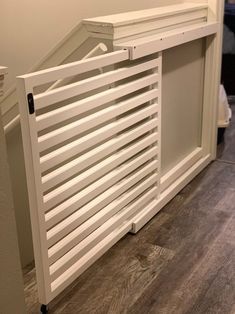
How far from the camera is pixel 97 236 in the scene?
2113 mm

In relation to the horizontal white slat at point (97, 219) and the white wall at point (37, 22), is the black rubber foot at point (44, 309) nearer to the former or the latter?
the horizontal white slat at point (97, 219)

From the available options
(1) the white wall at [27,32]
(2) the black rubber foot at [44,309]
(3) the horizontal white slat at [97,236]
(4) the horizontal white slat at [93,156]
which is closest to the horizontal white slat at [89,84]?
(4) the horizontal white slat at [93,156]

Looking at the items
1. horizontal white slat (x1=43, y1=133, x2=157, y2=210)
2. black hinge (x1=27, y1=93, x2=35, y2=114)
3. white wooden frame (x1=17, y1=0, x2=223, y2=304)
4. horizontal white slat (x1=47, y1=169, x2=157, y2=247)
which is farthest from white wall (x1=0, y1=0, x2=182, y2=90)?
black hinge (x1=27, y1=93, x2=35, y2=114)

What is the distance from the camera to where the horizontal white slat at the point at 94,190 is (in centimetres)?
182

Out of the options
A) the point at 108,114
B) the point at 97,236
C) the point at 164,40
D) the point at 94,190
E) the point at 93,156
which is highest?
the point at 164,40

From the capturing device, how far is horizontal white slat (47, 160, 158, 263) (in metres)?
1.85

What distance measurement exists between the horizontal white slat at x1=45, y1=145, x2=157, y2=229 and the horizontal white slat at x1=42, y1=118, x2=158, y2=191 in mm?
114

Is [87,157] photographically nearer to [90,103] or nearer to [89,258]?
[90,103]

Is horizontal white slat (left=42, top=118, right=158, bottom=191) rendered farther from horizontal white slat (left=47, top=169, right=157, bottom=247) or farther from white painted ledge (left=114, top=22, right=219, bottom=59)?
white painted ledge (left=114, top=22, right=219, bottom=59)

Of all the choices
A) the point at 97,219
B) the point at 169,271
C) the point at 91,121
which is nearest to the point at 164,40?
the point at 91,121

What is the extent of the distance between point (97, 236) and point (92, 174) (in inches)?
12.4

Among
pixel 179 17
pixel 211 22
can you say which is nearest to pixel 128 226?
pixel 179 17

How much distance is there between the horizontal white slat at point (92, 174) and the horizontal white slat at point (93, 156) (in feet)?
0.13

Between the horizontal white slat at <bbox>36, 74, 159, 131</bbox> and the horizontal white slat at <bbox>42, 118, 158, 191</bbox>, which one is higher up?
the horizontal white slat at <bbox>36, 74, 159, 131</bbox>
